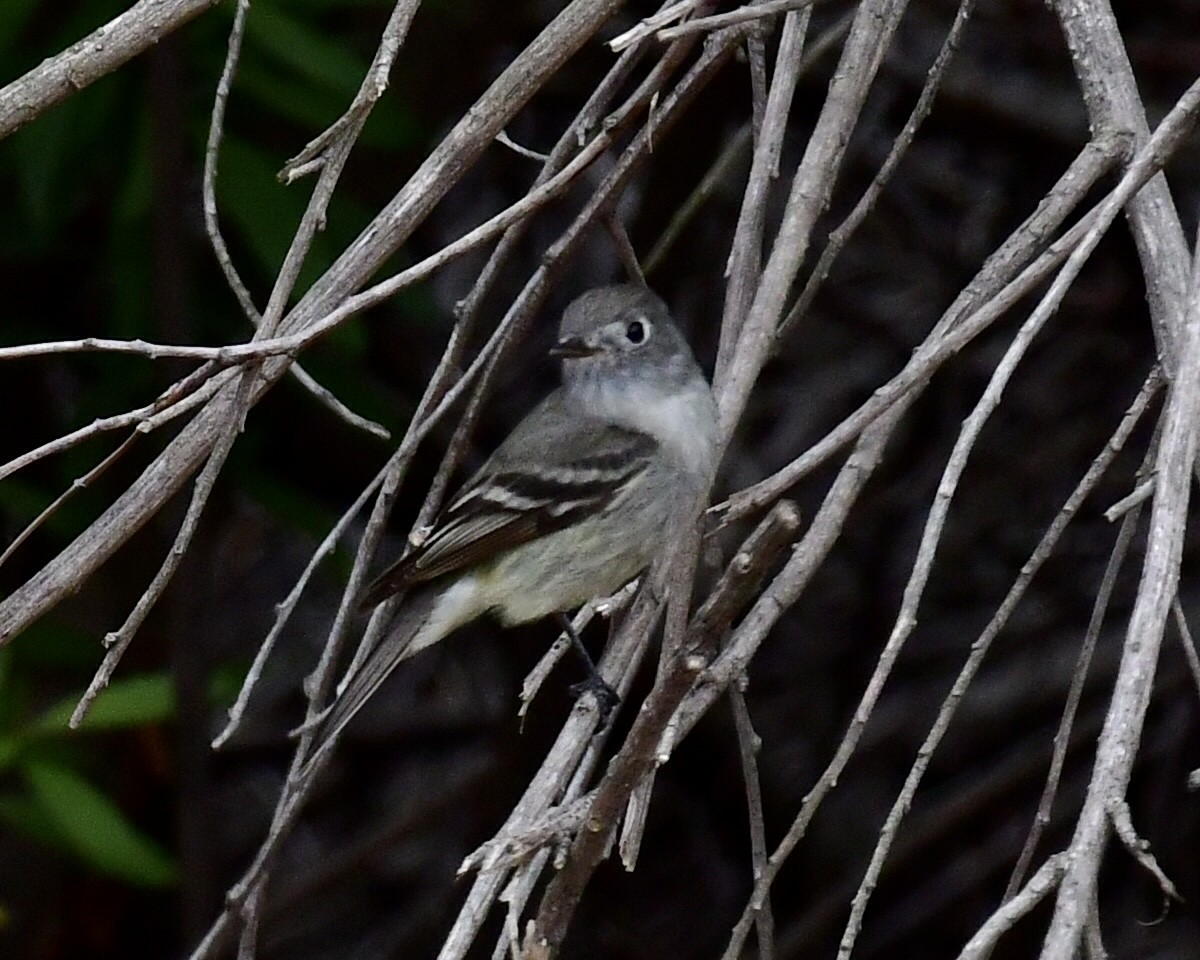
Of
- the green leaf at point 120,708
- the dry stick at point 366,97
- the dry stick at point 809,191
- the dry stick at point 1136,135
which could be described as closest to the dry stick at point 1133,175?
the dry stick at point 1136,135

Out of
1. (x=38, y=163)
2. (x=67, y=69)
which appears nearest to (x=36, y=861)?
(x=38, y=163)

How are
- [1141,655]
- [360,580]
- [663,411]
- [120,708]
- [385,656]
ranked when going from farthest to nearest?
[120,708]
[663,411]
[385,656]
[360,580]
[1141,655]

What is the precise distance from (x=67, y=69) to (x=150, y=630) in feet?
9.74

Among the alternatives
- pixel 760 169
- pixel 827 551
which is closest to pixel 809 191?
pixel 760 169

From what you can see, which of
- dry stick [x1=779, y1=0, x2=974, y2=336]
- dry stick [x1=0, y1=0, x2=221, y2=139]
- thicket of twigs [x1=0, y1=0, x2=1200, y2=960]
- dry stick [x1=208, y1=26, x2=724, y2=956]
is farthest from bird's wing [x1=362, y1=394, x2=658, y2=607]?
dry stick [x1=0, y1=0, x2=221, y2=139]

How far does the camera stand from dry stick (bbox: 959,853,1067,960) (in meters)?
1.85

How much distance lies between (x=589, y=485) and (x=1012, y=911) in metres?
2.14

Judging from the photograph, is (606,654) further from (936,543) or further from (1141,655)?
(1141,655)

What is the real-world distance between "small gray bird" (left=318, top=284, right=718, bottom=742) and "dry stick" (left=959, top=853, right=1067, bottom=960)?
1.89 m

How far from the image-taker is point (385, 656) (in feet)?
11.8

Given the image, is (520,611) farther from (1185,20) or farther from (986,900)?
(1185,20)

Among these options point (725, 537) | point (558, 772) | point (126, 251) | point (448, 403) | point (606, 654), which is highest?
point (126, 251)

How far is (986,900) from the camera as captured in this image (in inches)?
208

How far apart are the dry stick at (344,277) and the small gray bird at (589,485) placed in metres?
1.24
